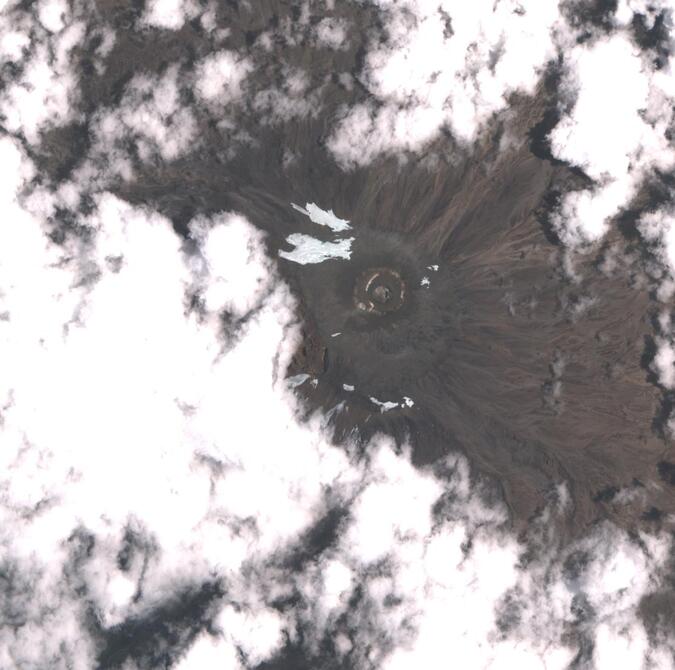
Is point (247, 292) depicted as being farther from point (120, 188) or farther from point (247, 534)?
point (247, 534)

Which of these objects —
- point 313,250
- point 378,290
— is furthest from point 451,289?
point 313,250

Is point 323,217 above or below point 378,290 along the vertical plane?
above

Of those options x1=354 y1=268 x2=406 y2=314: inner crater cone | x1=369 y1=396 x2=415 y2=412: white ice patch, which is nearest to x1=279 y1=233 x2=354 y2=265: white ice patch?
x1=354 y1=268 x2=406 y2=314: inner crater cone

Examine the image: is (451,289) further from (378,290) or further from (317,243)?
(317,243)

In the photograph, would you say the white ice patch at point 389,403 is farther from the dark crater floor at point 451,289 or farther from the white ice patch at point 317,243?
the white ice patch at point 317,243

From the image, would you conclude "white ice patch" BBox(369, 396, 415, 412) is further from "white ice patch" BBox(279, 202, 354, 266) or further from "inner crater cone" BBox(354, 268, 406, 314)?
"white ice patch" BBox(279, 202, 354, 266)

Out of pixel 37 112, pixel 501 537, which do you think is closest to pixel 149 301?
pixel 37 112
